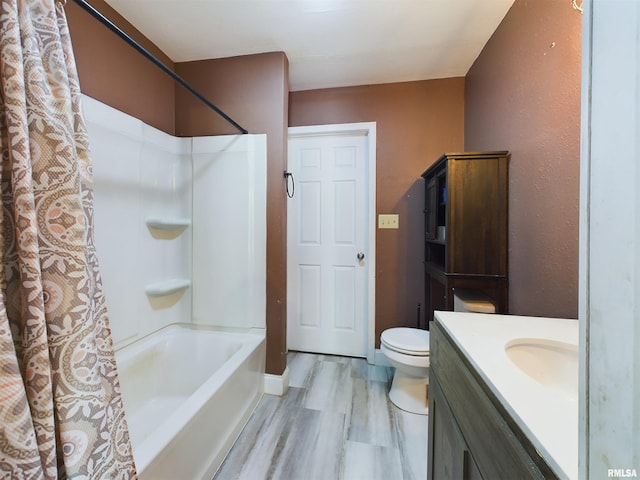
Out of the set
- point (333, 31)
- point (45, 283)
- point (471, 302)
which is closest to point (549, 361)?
point (471, 302)

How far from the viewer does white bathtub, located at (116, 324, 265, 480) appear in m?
0.97

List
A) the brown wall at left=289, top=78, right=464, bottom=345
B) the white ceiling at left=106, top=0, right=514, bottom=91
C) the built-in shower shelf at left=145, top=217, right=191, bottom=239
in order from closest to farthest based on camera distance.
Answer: the white ceiling at left=106, top=0, right=514, bottom=91, the built-in shower shelf at left=145, top=217, right=191, bottom=239, the brown wall at left=289, top=78, right=464, bottom=345

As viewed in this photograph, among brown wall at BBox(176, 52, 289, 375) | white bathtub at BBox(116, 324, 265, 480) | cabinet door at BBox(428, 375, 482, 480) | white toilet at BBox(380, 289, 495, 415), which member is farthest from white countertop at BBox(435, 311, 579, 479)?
brown wall at BBox(176, 52, 289, 375)

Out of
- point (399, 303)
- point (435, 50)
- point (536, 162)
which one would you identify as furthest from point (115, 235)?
point (435, 50)

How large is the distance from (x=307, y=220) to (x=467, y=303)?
140 centimetres

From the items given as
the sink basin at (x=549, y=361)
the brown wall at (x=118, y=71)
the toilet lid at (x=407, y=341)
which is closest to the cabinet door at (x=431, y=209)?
the toilet lid at (x=407, y=341)

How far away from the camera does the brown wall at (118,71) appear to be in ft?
4.40

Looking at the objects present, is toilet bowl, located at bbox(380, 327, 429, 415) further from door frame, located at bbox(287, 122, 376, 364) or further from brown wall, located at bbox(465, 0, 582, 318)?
brown wall, located at bbox(465, 0, 582, 318)

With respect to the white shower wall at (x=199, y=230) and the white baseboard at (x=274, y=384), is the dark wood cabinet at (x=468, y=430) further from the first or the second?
the white shower wall at (x=199, y=230)

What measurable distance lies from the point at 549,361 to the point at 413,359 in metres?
0.91

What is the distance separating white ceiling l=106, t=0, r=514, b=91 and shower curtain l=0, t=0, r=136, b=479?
117cm

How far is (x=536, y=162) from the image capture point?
1.26 metres

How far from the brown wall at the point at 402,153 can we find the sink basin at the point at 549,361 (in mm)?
1428

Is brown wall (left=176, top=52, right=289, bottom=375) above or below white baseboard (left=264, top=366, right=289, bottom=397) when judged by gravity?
above
